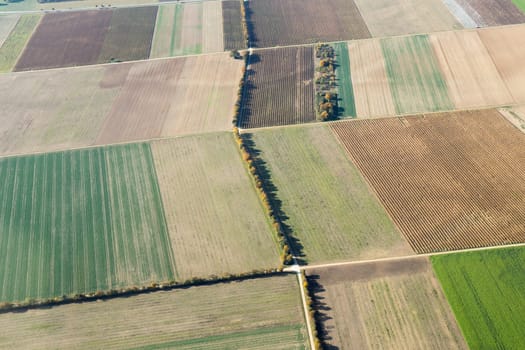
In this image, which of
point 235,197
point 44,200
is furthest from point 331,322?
point 44,200

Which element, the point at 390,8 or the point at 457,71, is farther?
the point at 390,8

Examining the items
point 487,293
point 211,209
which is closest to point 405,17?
point 211,209

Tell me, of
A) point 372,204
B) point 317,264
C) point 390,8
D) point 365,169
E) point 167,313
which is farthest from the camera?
point 390,8

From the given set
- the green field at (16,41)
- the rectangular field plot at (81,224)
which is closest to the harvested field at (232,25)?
the rectangular field plot at (81,224)

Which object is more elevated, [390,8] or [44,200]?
[390,8]

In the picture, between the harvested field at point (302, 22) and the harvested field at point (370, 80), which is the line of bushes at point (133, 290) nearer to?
the harvested field at point (370, 80)

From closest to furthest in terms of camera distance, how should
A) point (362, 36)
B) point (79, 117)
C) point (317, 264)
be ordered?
point (317, 264), point (79, 117), point (362, 36)

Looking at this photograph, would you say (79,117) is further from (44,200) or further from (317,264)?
(317,264)
